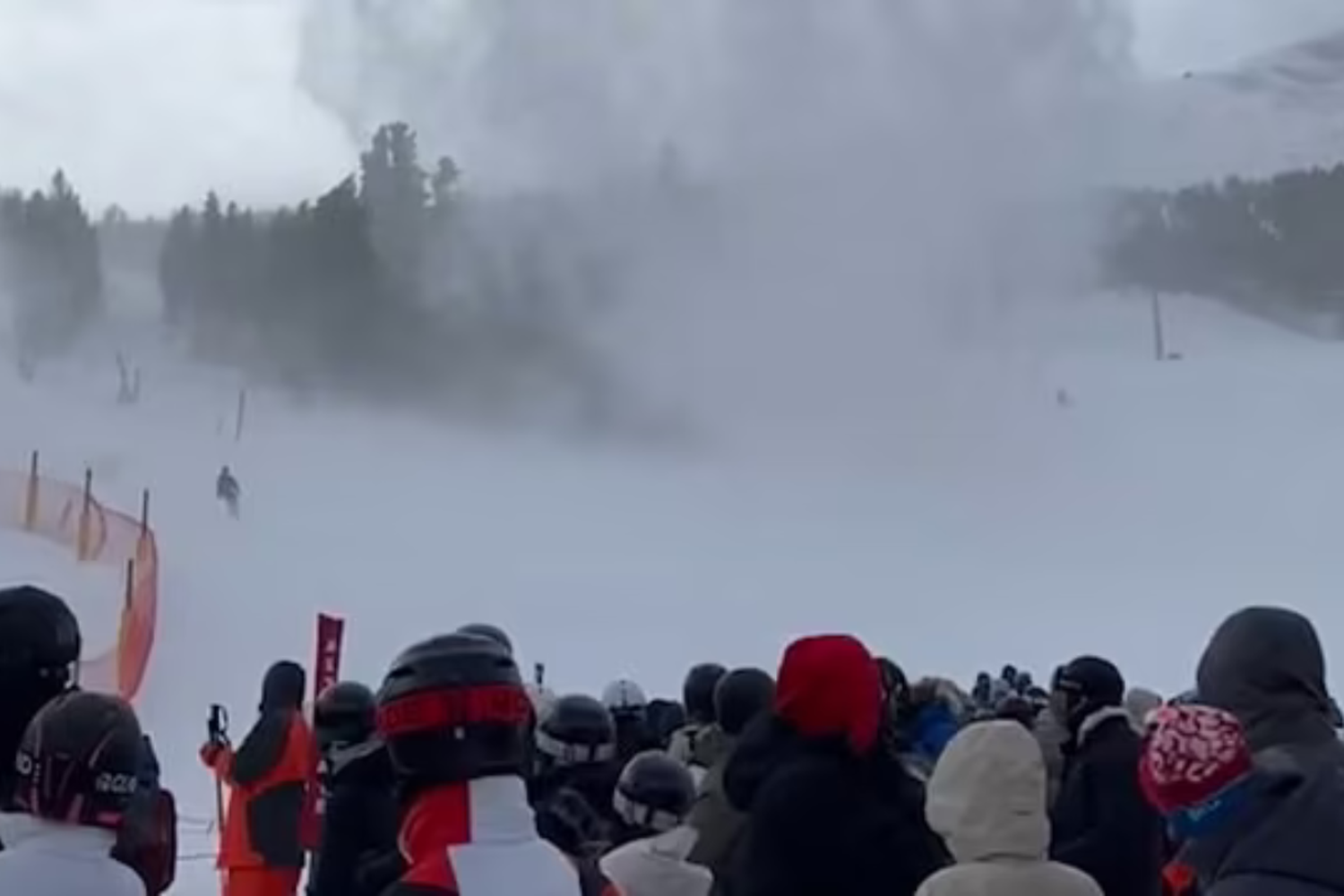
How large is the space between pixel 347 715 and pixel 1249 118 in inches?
5124

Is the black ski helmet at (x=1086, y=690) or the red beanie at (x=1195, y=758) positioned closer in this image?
the red beanie at (x=1195, y=758)

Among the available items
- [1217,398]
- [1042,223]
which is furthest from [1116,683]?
[1042,223]

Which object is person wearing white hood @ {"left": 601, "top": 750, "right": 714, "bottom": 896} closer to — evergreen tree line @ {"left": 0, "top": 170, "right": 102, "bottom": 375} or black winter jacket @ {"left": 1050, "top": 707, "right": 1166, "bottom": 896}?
black winter jacket @ {"left": 1050, "top": 707, "right": 1166, "bottom": 896}

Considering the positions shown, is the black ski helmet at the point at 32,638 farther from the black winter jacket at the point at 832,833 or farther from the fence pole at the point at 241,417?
the fence pole at the point at 241,417

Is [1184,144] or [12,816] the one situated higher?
[1184,144]

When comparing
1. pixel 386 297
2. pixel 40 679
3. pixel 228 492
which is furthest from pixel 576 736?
pixel 386 297

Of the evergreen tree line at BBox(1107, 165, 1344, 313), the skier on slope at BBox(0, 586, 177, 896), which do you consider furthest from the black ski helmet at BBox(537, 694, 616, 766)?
the evergreen tree line at BBox(1107, 165, 1344, 313)

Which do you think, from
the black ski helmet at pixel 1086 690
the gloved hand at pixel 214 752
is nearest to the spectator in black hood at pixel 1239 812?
the black ski helmet at pixel 1086 690

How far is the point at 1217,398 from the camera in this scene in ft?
152

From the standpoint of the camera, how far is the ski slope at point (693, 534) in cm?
2286

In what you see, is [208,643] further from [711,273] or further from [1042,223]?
[1042,223]

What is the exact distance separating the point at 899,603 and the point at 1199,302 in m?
51.6

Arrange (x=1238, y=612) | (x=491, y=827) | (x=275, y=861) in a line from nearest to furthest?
1. (x=491, y=827)
2. (x=1238, y=612)
3. (x=275, y=861)

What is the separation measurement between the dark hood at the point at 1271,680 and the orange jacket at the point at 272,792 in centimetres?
428
